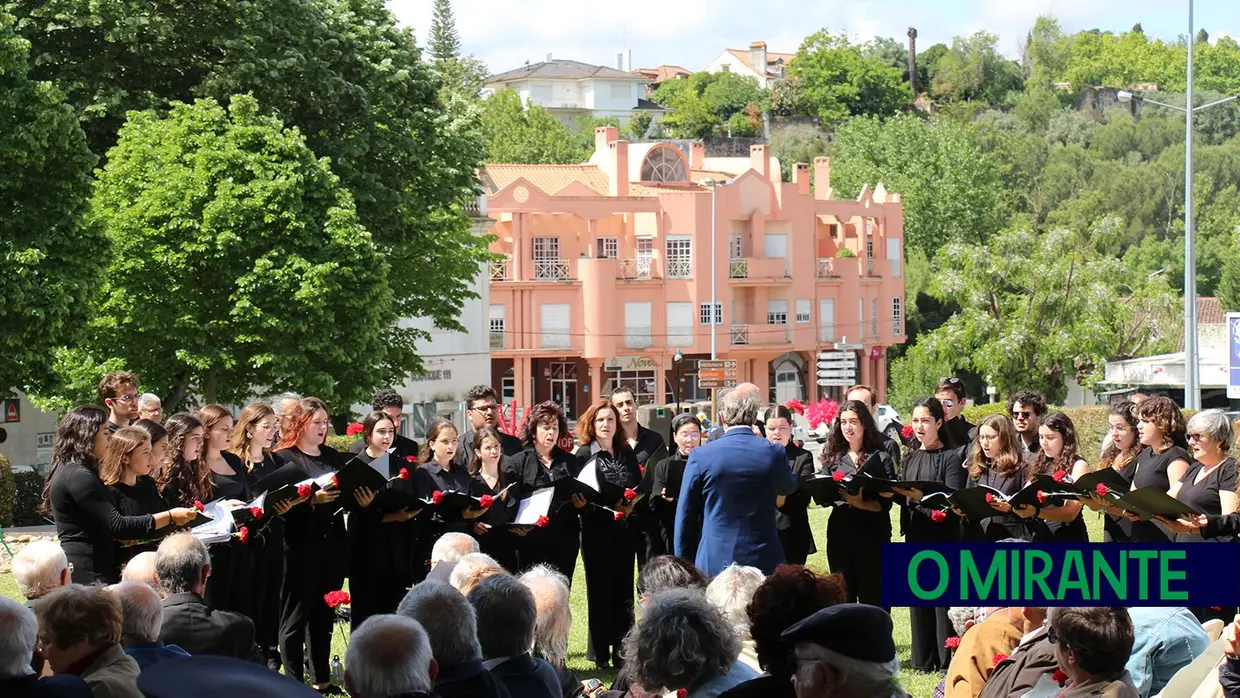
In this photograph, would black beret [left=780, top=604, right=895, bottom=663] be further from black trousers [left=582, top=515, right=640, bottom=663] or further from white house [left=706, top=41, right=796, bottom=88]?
white house [left=706, top=41, right=796, bottom=88]

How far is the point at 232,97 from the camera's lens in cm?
2922

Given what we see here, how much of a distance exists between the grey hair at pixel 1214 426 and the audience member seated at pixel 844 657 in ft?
21.2

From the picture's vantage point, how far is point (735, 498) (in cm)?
945

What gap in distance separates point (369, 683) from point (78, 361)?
2558 cm

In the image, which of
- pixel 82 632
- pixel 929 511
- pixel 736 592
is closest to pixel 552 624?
pixel 736 592

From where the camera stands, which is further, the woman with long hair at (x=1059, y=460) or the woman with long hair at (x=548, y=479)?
the woman with long hair at (x=548, y=479)

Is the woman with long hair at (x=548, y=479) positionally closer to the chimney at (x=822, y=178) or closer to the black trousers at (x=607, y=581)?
the black trousers at (x=607, y=581)

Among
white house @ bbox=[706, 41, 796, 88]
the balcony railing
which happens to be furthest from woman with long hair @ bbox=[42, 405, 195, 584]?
white house @ bbox=[706, 41, 796, 88]

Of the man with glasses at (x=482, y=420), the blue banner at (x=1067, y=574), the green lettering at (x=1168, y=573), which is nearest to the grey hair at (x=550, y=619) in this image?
the blue banner at (x=1067, y=574)

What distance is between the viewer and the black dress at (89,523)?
8758 mm

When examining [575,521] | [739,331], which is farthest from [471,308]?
[575,521]

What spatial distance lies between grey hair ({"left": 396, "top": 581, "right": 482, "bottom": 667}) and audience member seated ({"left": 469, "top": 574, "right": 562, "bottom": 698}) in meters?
0.25

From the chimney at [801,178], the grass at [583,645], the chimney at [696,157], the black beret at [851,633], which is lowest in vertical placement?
the grass at [583,645]

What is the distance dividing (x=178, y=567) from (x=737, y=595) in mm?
2310
